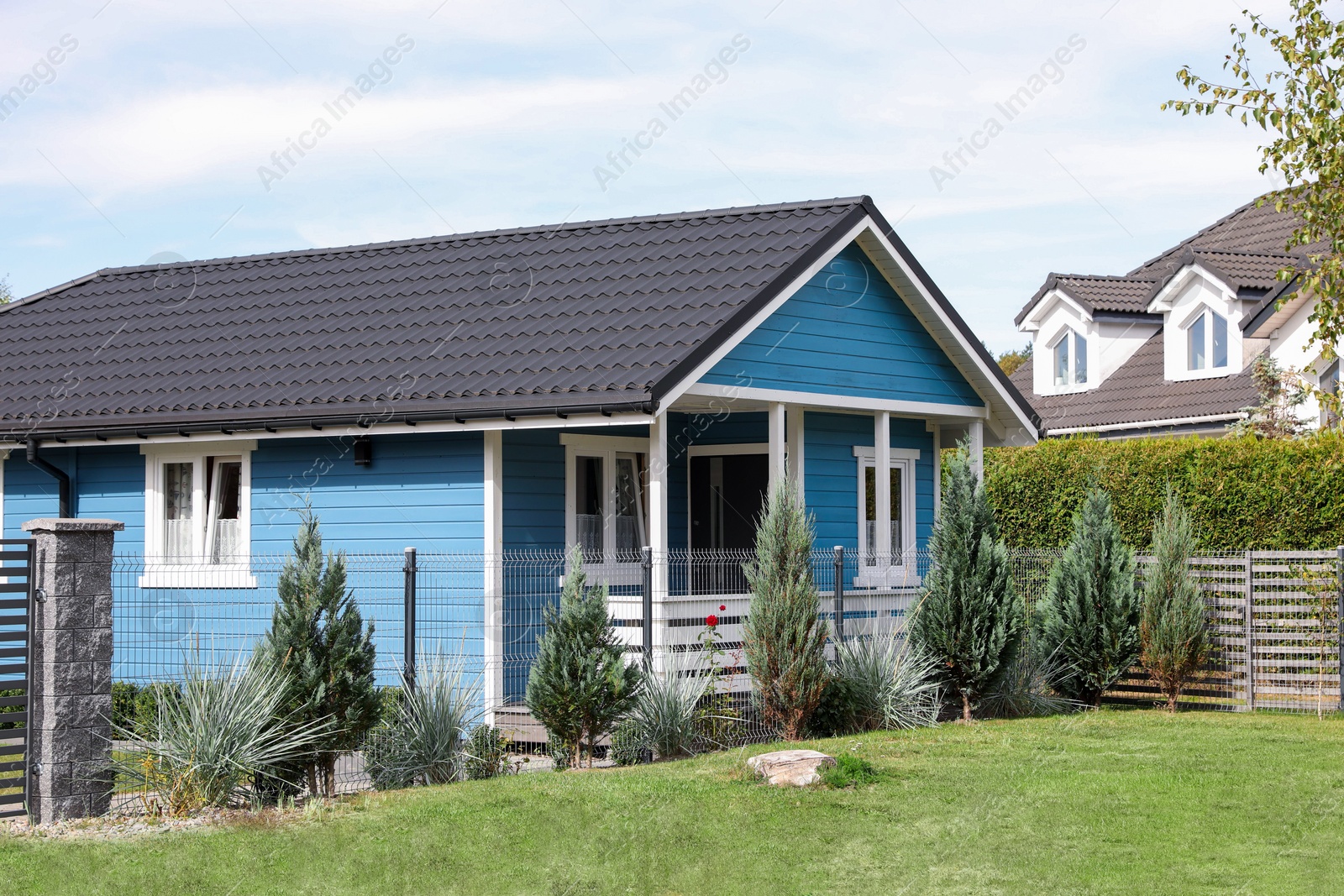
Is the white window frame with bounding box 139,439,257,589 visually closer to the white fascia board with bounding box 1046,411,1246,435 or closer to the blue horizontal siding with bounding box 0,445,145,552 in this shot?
the blue horizontal siding with bounding box 0,445,145,552

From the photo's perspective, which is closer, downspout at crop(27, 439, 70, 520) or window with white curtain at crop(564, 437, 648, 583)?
window with white curtain at crop(564, 437, 648, 583)

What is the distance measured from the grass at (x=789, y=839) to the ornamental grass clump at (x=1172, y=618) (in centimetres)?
407

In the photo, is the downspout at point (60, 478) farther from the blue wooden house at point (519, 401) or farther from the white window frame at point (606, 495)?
the white window frame at point (606, 495)

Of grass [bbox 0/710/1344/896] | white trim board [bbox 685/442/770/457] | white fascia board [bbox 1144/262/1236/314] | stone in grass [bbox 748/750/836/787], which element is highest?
white fascia board [bbox 1144/262/1236/314]

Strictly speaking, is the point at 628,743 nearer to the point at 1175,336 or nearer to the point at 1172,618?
the point at 1172,618

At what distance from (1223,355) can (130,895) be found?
23825 millimetres

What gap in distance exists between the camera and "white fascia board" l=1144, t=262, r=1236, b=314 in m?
→ 26.6

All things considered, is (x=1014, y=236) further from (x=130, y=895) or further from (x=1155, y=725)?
(x=130, y=895)

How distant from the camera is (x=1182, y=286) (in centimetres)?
2769

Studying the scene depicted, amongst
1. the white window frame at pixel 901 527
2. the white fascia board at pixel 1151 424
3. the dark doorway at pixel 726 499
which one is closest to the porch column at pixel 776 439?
the white window frame at pixel 901 527

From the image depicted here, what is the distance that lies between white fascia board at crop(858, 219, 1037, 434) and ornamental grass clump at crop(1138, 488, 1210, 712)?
3.42 metres

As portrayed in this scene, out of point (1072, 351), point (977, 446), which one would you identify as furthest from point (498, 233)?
point (1072, 351)

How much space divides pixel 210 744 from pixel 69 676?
3.58 feet

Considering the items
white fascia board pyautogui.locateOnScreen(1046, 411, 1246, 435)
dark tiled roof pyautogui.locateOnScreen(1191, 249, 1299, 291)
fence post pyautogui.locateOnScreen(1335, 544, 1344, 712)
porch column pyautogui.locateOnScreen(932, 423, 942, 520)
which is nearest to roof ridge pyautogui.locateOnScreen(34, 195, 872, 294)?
porch column pyautogui.locateOnScreen(932, 423, 942, 520)
